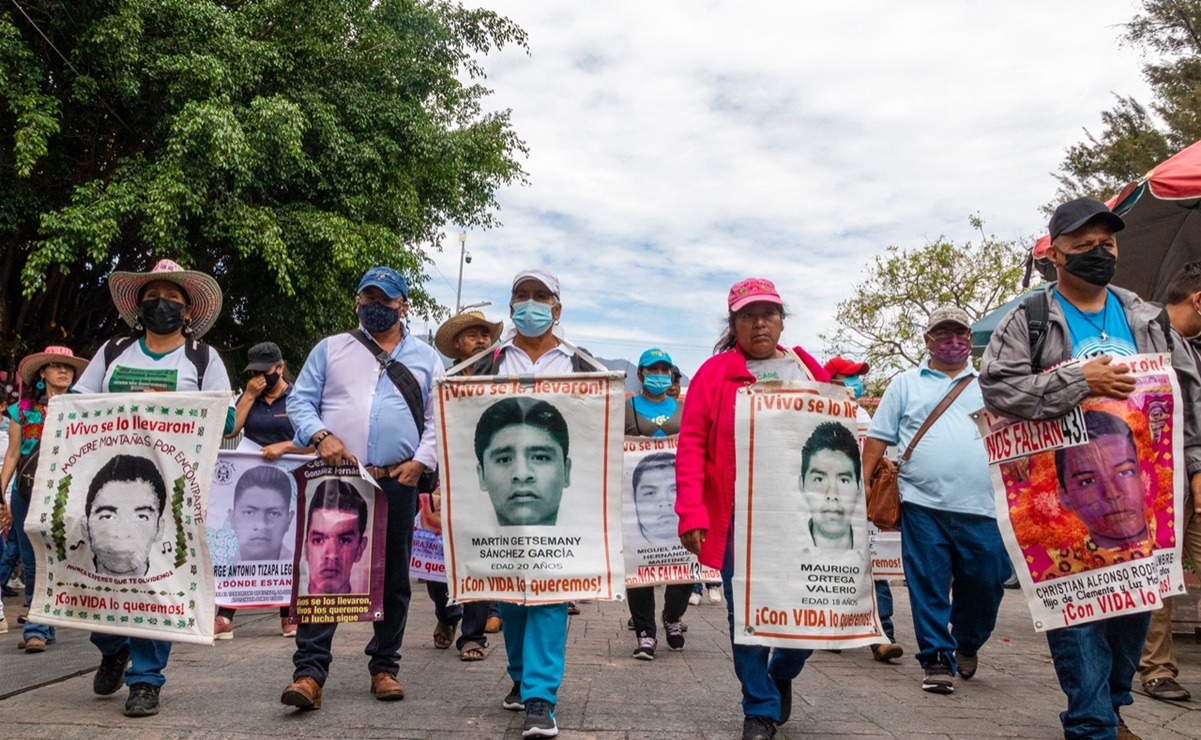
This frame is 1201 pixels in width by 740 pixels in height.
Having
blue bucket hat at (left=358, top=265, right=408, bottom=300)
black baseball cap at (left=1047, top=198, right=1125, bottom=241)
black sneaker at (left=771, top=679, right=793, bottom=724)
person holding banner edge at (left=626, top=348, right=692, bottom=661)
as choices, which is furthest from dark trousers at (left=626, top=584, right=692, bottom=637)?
black baseball cap at (left=1047, top=198, right=1125, bottom=241)

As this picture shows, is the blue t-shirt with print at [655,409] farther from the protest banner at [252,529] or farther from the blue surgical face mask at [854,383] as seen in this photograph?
the protest banner at [252,529]

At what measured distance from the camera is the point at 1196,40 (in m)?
27.0

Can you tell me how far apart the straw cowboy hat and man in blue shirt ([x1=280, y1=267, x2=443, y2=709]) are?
251 cm

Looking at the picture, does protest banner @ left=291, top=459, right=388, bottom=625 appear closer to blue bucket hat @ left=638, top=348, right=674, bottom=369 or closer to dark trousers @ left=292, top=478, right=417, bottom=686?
dark trousers @ left=292, top=478, right=417, bottom=686

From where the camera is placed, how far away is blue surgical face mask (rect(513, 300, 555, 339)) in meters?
5.10

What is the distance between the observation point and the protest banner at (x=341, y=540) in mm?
4918

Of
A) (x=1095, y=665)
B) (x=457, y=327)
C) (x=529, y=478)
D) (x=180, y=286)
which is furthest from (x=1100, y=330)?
(x=457, y=327)

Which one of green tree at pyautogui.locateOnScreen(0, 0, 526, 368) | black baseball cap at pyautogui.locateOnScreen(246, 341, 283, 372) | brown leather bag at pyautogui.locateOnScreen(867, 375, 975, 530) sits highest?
green tree at pyautogui.locateOnScreen(0, 0, 526, 368)

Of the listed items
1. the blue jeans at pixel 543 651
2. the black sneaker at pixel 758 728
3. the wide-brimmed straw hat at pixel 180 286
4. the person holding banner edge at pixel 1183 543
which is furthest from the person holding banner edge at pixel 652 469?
the wide-brimmed straw hat at pixel 180 286

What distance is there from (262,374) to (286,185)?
977 centimetres

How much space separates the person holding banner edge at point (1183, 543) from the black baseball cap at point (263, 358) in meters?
5.85

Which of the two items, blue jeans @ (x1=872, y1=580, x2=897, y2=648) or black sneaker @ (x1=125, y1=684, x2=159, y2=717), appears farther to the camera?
blue jeans @ (x1=872, y1=580, x2=897, y2=648)

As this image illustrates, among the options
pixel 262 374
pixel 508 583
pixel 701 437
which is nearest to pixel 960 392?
pixel 701 437

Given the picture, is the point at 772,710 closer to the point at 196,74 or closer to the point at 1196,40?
the point at 196,74
